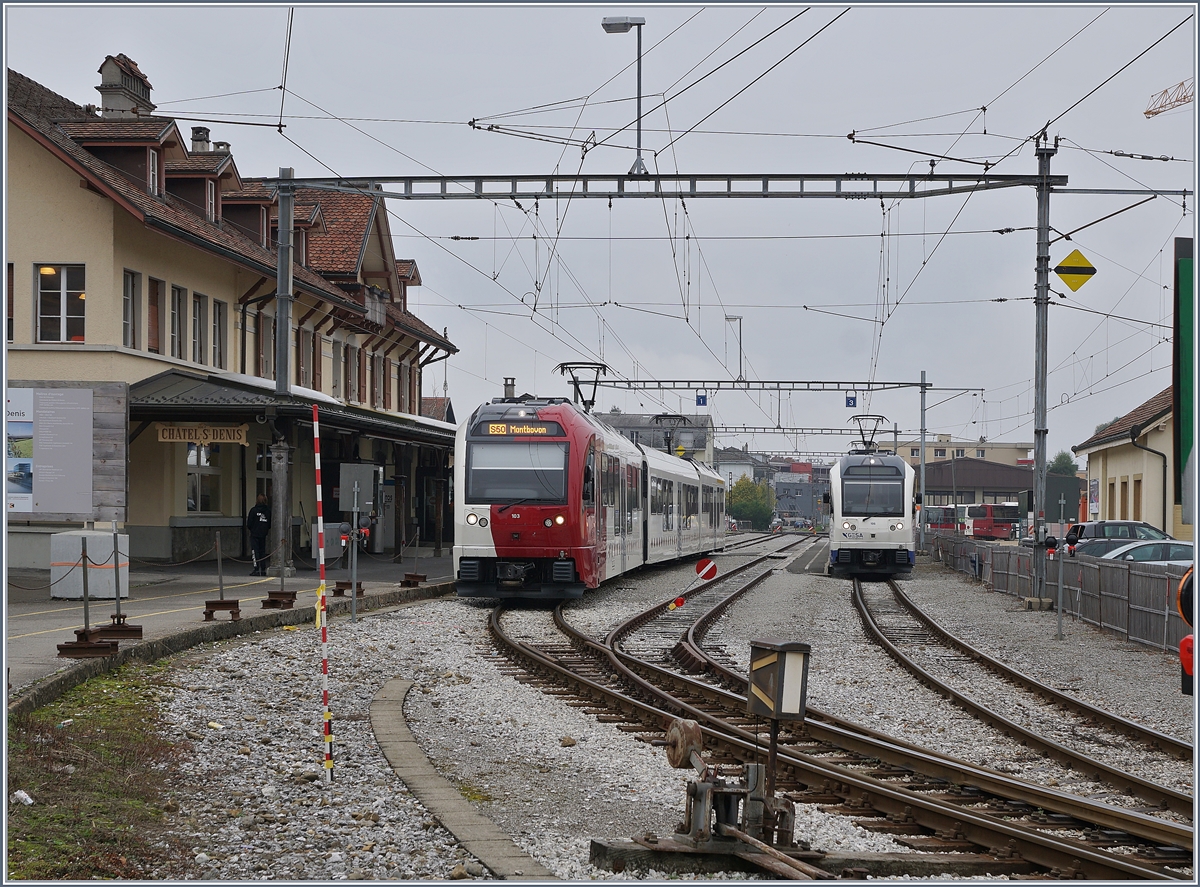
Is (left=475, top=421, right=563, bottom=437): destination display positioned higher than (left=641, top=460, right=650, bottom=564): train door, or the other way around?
(left=475, top=421, right=563, bottom=437): destination display

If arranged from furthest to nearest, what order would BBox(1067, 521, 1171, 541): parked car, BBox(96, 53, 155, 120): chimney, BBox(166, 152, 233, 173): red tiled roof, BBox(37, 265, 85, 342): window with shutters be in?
BBox(1067, 521, 1171, 541): parked car
BBox(96, 53, 155, 120): chimney
BBox(166, 152, 233, 173): red tiled roof
BBox(37, 265, 85, 342): window with shutters

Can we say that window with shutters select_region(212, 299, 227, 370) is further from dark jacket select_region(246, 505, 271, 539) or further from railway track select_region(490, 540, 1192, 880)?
railway track select_region(490, 540, 1192, 880)

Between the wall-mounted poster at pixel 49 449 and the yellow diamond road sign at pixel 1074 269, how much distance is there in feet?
48.2

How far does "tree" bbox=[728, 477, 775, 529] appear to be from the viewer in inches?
4491

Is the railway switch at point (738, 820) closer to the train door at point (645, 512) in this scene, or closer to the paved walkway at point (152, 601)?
the paved walkway at point (152, 601)

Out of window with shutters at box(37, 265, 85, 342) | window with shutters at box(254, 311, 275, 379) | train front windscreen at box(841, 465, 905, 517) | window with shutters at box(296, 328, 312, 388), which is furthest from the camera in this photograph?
window with shutters at box(296, 328, 312, 388)

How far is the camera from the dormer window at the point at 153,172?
88.9ft

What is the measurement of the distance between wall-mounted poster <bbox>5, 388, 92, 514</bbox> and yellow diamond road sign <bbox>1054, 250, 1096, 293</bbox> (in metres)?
14.7

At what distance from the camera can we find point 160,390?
2450 cm

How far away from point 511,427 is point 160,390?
755cm

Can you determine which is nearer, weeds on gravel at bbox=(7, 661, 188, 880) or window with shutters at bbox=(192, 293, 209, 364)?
weeds on gravel at bbox=(7, 661, 188, 880)

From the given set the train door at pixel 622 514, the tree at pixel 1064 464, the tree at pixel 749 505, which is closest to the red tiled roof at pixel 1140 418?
the train door at pixel 622 514

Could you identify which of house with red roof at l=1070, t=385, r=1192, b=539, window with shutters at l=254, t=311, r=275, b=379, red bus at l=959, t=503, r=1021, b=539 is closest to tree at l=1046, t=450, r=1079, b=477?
red bus at l=959, t=503, r=1021, b=539

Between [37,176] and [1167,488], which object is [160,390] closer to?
[37,176]
